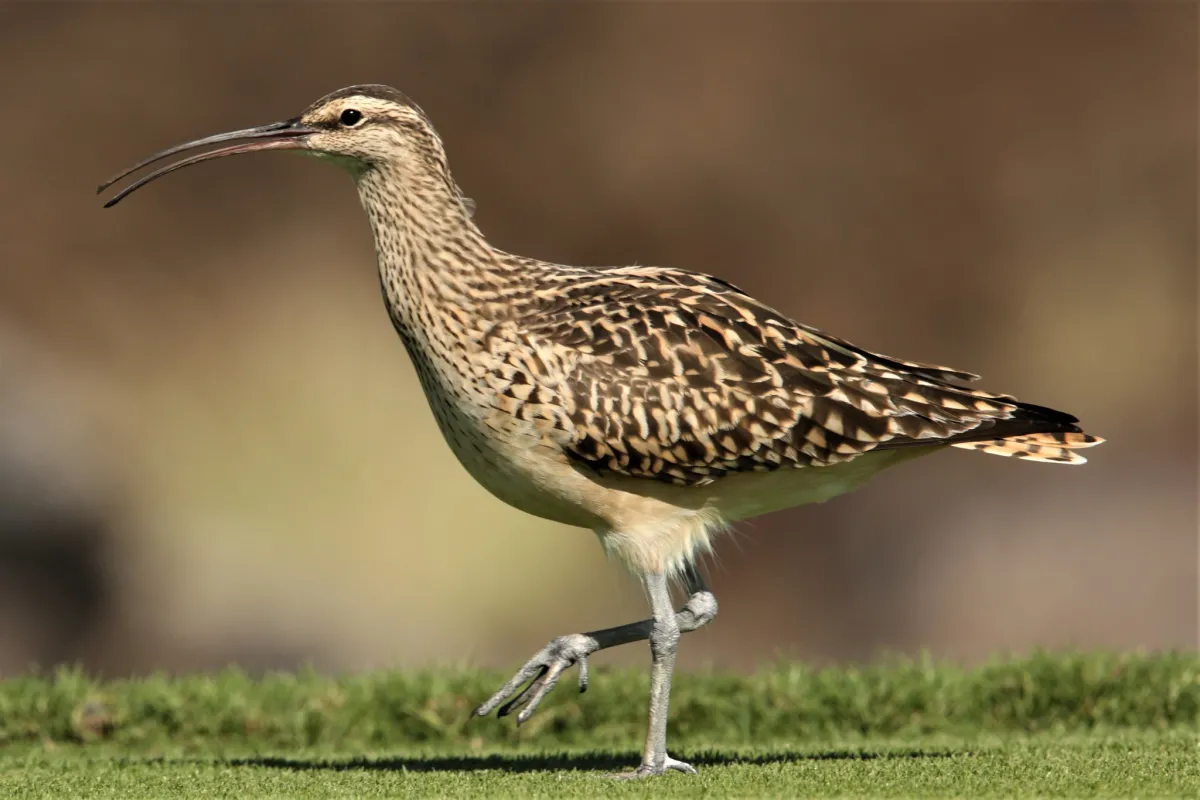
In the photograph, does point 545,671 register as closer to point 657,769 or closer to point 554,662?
point 554,662

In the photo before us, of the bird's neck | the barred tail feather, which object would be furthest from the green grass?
the bird's neck

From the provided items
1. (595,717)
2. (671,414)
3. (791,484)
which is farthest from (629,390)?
(595,717)

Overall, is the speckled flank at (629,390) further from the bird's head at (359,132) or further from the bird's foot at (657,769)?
the bird's foot at (657,769)

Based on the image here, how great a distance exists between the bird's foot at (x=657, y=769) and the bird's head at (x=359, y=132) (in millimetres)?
3473

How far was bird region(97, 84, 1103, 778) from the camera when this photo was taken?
8.84 metres

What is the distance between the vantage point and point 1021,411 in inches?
370

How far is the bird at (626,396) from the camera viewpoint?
884cm

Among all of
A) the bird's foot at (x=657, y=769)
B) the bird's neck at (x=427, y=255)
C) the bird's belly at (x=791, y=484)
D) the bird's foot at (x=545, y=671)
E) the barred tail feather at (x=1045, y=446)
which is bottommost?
the bird's foot at (x=657, y=769)

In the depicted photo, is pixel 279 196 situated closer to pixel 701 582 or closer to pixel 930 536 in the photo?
pixel 930 536

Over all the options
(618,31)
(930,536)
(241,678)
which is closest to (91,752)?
(241,678)

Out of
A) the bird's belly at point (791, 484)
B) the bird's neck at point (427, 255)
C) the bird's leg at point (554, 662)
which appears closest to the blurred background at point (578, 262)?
the bird's belly at point (791, 484)

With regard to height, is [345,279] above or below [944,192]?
below

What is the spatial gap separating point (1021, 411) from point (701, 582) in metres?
2.00

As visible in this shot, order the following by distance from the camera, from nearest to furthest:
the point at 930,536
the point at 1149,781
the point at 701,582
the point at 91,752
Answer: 1. the point at 1149,781
2. the point at 701,582
3. the point at 91,752
4. the point at 930,536
